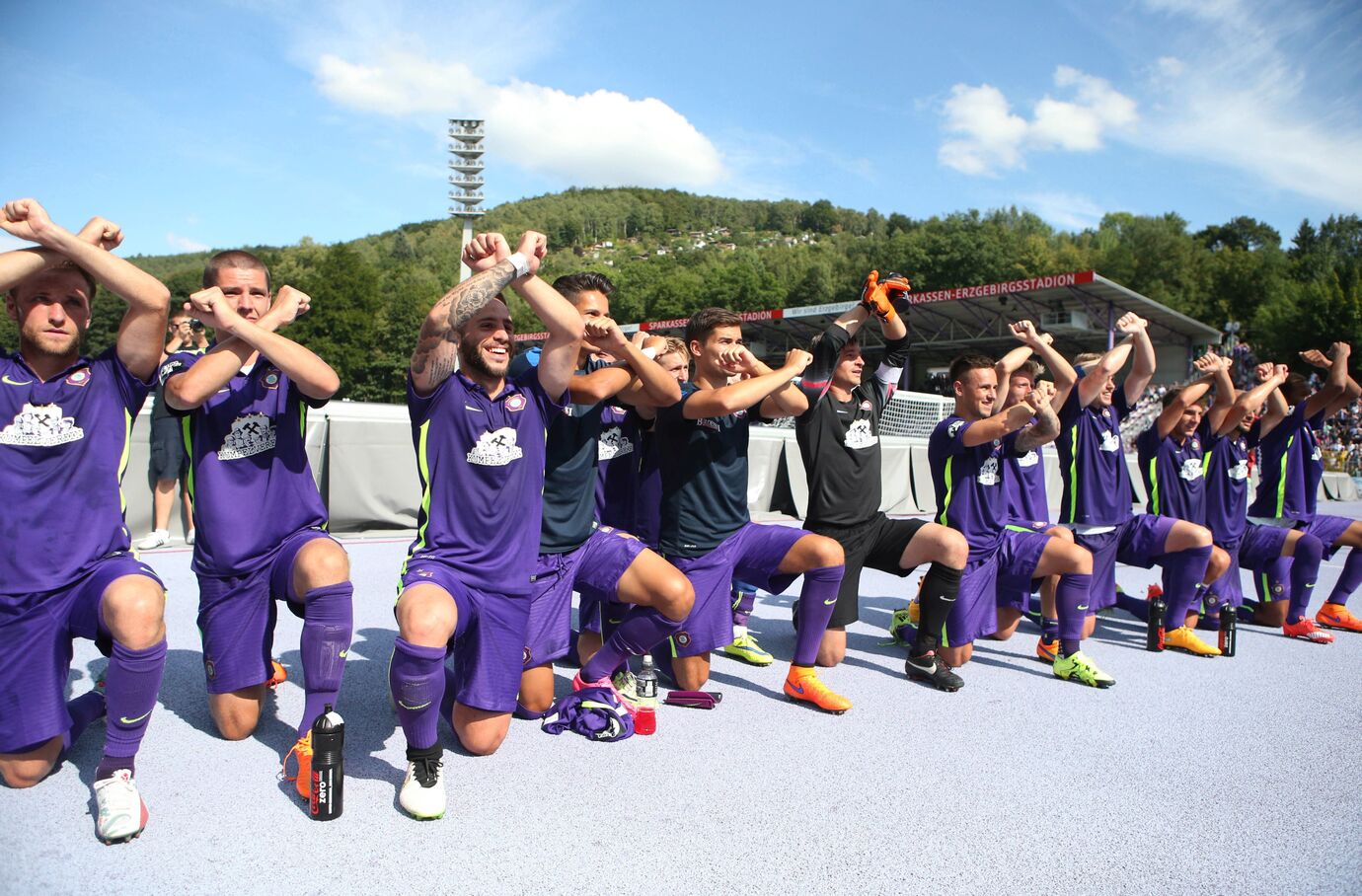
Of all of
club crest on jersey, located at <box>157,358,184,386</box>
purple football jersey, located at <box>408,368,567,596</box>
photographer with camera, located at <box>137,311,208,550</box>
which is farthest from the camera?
photographer with camera, located at <box>137,311,208,550</box>

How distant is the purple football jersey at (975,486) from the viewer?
5.12 meters

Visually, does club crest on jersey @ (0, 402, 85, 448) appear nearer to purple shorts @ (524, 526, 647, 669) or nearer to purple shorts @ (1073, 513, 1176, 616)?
purple shorts @ (524, 526, 647, 669)

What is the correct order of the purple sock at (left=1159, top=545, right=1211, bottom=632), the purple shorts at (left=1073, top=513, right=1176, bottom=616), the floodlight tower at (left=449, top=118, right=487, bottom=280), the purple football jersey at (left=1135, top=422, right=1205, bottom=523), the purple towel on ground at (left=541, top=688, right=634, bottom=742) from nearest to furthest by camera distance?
the purple towel on ground at (left=541, top=688, right=634, bottom=742) → the purple sock at (left=1159, top=545, right=1211, bottom=632) → the purple shorts at (left=1073, top=513, right=1176, bottom=616) → the purple football jersey at (left=1135, top=422, right=1205, bottom=523) → the floodlight tower at (left=449, top=118, right=487, bottom=280)

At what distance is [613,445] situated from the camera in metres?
4.94

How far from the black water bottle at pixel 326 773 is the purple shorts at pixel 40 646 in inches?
30.8

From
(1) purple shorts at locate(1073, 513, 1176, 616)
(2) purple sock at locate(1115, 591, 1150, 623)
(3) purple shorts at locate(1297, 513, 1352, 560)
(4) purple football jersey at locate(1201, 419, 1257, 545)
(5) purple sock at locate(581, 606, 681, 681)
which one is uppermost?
(4) purple football jersey at locate(1201, 419, 1257, 545)

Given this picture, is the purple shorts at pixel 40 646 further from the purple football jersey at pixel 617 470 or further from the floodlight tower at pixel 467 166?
the floodlight tower at pixel 467 166

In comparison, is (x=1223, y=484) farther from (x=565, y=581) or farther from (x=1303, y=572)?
(x=565, y=581)

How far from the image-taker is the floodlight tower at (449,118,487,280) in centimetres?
4734

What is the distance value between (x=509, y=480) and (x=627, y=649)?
42.1 inches

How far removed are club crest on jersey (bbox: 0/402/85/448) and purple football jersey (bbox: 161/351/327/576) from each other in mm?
426

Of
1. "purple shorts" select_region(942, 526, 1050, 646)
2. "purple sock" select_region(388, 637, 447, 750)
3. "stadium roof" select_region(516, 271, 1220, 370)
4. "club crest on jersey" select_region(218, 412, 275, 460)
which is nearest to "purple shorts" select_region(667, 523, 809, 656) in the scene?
"purple shorts" select_region(942, 526, 1050, 646)

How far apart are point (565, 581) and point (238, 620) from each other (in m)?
1.35

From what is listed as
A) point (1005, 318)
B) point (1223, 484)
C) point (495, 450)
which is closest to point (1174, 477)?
point (1223, 484)
